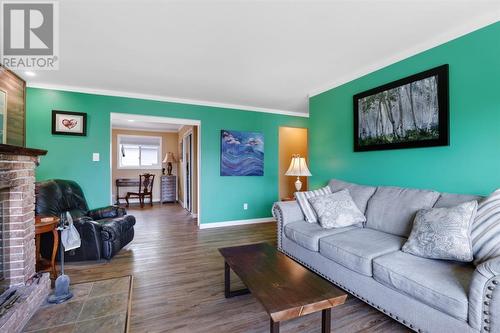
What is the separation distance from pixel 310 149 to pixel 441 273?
2.69m

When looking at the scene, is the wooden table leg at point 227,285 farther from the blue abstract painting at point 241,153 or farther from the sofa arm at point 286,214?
the blue abstract painting at point 241,153

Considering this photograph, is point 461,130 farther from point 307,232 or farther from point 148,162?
point 148,162

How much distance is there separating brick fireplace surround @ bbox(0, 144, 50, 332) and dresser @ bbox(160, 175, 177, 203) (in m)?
5.15

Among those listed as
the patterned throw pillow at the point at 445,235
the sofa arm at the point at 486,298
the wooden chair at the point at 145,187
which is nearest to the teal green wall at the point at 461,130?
the patterned throw pillow at the point at 445,235

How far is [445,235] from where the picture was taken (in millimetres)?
1611

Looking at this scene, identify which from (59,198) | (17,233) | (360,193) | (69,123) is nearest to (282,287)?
(360,193)

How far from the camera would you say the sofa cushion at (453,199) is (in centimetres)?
186

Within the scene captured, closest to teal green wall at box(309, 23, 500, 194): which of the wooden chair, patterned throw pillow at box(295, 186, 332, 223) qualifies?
patterned throw pillow at box(295, 186, 332, 223)

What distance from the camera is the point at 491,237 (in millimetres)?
1523

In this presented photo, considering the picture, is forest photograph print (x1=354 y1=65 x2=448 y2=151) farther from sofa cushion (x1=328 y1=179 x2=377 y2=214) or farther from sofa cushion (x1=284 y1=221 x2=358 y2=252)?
sofa cushion (x1=284 y1=221 x2=358 y2=252)

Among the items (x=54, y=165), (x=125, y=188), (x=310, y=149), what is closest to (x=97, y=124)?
(x=54, y=165)

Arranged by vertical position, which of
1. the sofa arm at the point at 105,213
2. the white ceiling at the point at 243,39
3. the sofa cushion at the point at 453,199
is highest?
the white ceiling at the point at 243,39

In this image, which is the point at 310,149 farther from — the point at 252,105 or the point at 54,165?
the point at 54,165

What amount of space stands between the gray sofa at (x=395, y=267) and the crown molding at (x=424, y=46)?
1442mm
